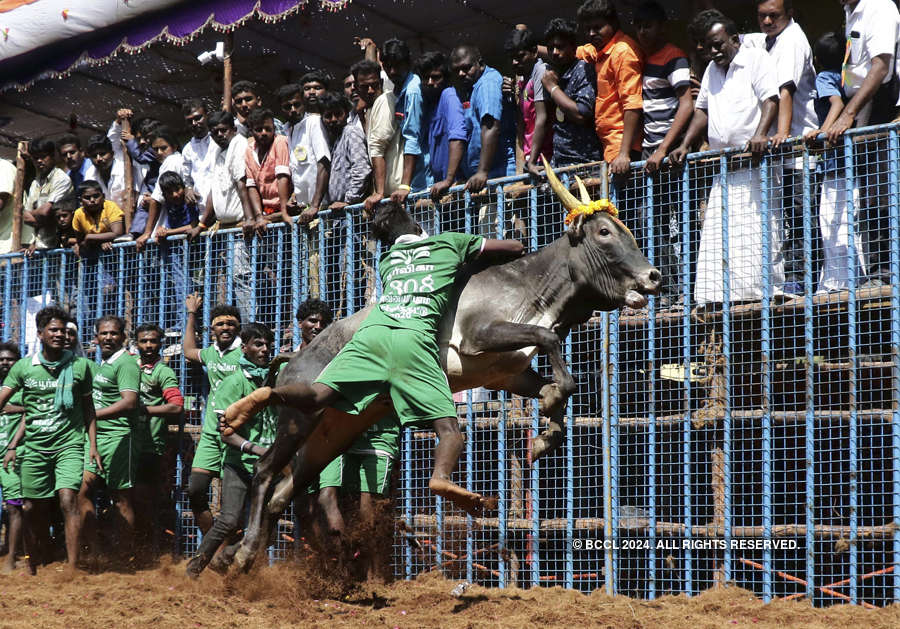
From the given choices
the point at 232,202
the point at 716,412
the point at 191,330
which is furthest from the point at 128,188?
the point at 716,412

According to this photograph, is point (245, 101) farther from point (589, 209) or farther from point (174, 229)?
point (589, 209)

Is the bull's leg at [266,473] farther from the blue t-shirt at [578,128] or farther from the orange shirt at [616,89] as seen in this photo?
the orange shirt at [616,89]

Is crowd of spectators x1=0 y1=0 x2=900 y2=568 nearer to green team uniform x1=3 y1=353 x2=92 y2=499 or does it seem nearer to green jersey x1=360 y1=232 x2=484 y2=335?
green team uniform x1=3 y1=353 x2=92 y2=499

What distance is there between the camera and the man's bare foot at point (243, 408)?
6793 mm

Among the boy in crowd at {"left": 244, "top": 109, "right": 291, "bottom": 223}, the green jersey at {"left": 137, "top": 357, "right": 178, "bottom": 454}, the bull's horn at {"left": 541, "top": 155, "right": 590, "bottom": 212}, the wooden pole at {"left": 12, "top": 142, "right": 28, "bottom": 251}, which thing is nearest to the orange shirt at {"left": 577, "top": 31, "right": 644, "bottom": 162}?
the bull's horn at {"left": 541, "top": 155, "right": 590, "bottom": 212}

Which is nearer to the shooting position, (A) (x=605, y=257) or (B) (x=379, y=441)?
(A) (x=605, y=257)

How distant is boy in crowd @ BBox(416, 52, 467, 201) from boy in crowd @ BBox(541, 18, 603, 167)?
2.97 ft

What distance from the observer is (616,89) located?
9109 mm

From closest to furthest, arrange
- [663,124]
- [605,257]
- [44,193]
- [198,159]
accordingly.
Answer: [605,257] < [663,124] < [198,159] < [44,193]

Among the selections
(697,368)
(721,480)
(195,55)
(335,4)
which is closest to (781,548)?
(721,480)

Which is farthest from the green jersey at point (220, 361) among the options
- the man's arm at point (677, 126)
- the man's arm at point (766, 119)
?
the man's arm at point (766, 119)

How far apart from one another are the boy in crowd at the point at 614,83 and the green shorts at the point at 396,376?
2700 millimetres

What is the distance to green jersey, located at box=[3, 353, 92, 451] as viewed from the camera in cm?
1041

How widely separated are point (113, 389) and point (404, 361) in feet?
15.7
